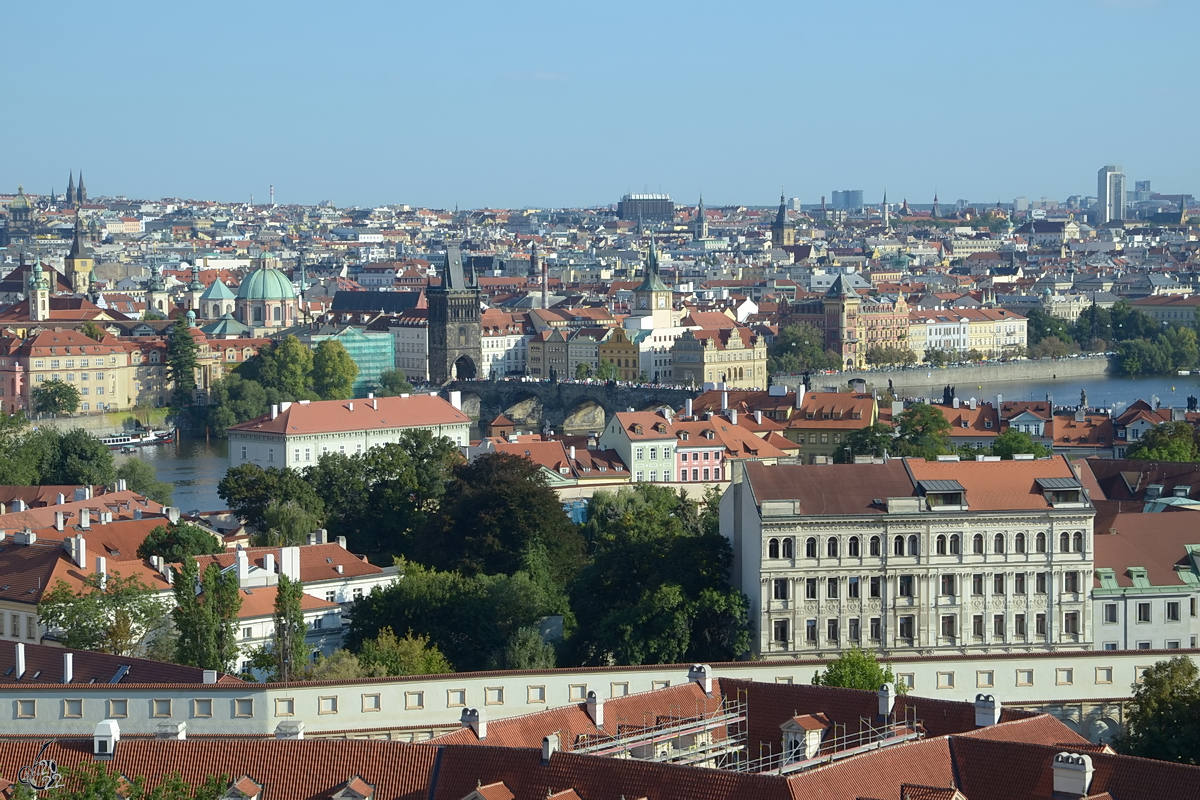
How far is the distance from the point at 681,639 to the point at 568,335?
66008 mm

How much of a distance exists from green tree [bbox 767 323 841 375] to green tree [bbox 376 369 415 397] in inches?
560

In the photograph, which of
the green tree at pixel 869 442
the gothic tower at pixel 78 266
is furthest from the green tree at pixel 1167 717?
the gothic tower at pixel 78 266

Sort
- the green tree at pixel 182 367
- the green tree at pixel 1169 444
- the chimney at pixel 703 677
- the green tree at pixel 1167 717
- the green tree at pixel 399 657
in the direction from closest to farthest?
the green tree at pixel 1167 717 → the chimney at pixel 703 677 → the green tree at pixel 399 657 → the green tree at pixel 1169 444 → the green tree at pixel 182 367

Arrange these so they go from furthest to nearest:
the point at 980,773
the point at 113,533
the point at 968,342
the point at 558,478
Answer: the point at 968,342 → the point at 558,478 → the point at 113,533 → the point at 980,773

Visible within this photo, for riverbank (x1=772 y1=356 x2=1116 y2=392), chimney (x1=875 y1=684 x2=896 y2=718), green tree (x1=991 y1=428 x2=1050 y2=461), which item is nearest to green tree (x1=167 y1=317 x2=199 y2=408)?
riverbank (x1=772 y1=356 x2=1116 y2=392)

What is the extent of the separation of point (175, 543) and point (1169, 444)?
61.8ft

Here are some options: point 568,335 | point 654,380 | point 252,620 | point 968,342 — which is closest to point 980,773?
point 252,620

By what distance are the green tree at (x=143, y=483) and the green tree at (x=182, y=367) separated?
3024 cm

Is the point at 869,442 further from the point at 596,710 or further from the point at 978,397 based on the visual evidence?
the point at 978,397

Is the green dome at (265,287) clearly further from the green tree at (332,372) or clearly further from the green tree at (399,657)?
the green tree at (399,657)

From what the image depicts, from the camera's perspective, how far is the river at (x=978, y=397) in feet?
181

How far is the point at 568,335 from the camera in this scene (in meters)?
92.7

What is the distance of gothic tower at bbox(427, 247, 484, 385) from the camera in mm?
88125

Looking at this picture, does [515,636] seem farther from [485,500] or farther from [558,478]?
[558,478]
